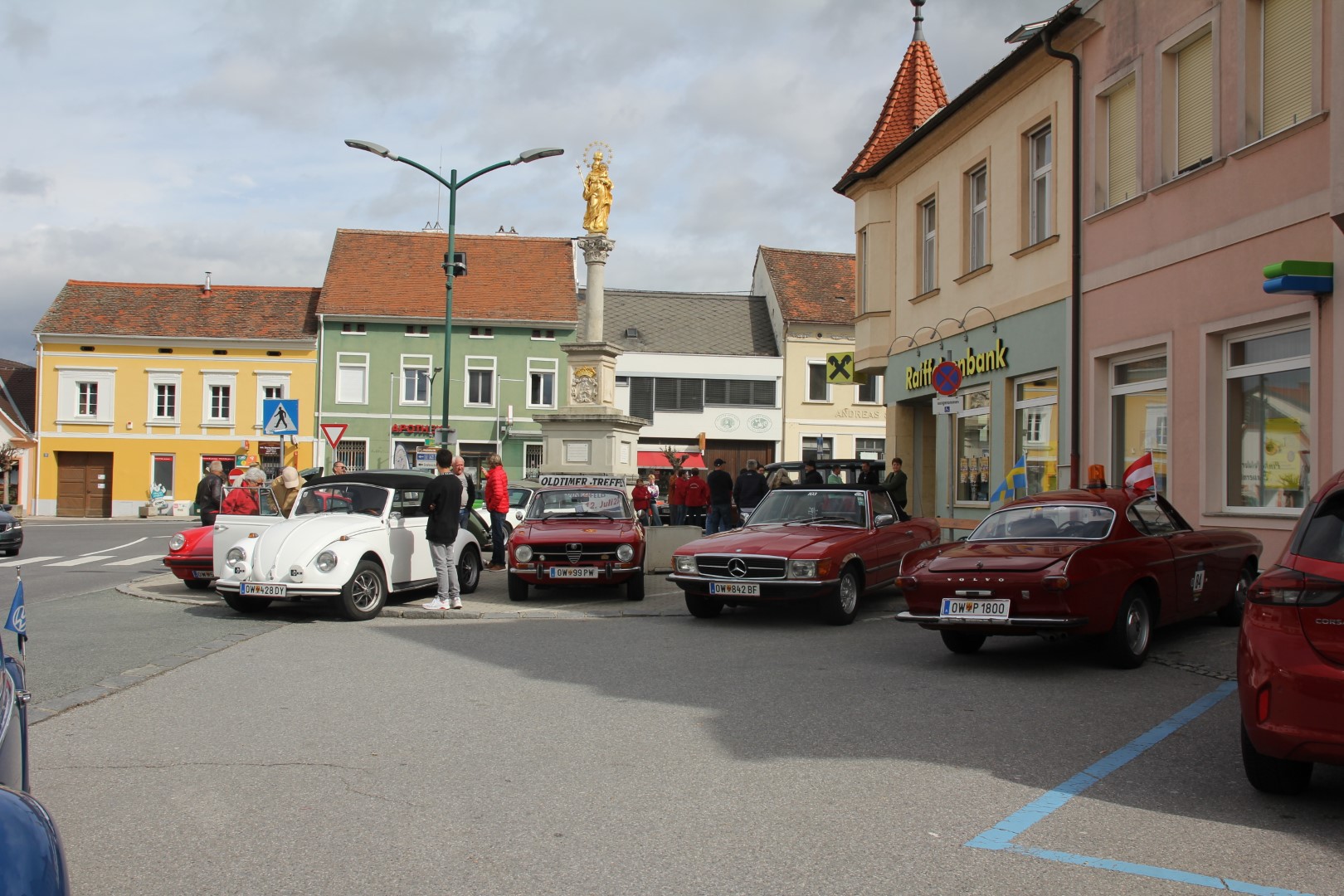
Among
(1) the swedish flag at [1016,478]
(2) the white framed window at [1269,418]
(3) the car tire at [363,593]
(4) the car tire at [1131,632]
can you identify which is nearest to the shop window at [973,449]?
(1) the swedish flag at [1016,478]

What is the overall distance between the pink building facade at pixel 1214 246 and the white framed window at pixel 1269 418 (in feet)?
0.06

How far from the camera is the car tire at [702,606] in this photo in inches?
513

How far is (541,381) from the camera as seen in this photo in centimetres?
5206

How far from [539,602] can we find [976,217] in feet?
34.0

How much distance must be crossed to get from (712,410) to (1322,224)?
134 feet

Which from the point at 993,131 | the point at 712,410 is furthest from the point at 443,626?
the point at 712,410

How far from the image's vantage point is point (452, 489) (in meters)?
13.5

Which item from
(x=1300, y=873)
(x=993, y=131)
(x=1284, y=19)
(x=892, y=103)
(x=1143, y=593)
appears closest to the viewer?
(x=1300, y=873)

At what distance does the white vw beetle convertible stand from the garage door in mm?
40390

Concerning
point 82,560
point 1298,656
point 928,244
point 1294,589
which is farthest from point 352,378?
point 1298,656

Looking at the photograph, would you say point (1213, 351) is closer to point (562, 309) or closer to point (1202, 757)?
point (1202, 757)

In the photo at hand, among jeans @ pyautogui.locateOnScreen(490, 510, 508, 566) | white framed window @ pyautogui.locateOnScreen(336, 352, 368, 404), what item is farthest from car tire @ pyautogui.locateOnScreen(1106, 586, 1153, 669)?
white framed window @ pyautogui.locateOnScreen(336, 352, 368, 404)

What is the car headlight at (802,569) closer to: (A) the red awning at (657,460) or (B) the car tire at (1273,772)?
(B) the car tire at (1273,772)

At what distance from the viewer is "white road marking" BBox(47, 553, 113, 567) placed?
71.9ft
